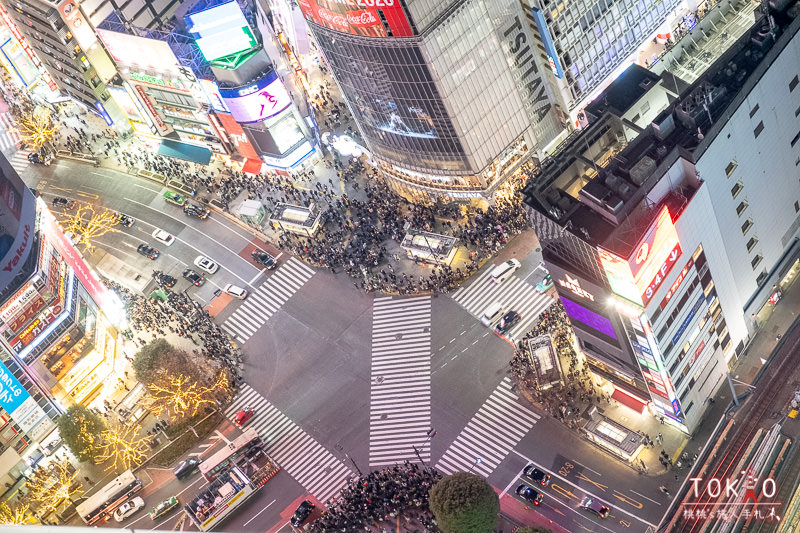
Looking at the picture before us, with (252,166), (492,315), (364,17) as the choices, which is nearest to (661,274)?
(492,315)

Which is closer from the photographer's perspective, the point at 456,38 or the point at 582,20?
the point at 456,38

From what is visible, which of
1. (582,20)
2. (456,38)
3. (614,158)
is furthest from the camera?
(582,20)

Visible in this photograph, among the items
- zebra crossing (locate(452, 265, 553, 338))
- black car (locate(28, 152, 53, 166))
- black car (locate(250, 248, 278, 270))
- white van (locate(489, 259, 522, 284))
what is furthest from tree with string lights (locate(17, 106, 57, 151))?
white van (locate(489, 259, 522, 284))

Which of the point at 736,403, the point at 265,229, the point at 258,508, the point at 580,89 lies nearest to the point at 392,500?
the point at 258,508

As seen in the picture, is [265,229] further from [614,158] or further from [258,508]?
[614,158]

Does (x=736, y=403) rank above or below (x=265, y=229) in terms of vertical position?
below

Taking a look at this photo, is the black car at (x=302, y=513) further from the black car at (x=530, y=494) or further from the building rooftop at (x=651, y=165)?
the building rooftop at (x=651, y=165)
